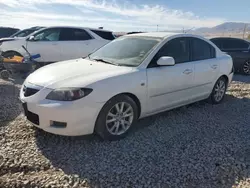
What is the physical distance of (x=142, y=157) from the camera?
11.9 ft

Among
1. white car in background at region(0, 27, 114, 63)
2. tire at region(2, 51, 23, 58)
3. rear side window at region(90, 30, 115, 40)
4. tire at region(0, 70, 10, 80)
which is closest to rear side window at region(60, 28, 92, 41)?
white car in background at region(0, 27, 114, 63)

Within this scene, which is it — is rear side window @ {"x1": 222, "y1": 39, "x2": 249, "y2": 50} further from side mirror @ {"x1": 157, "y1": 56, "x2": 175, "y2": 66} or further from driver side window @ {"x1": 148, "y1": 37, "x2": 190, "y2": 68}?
side mirror @ {"x1": 157, "y1": 56, "x2": 175, "y2": 66}

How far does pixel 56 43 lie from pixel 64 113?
21.4 ft

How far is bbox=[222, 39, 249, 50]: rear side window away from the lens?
11000mm

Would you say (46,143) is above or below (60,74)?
below

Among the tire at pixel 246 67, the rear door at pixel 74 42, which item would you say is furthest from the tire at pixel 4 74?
the tire at pixel 246 67

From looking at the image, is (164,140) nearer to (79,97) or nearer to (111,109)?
(111,109)

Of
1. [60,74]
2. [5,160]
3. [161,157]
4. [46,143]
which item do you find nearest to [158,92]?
[161,157]

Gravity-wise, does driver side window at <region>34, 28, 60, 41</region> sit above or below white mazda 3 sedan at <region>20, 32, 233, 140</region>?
above

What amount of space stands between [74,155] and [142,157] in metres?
0.89

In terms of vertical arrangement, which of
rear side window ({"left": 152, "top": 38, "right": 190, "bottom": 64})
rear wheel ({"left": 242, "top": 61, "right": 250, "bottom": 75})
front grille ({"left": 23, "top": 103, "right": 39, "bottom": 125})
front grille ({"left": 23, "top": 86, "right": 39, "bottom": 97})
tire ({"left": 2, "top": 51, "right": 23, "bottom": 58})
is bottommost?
rear wheel ({"left": 242, "top": 61, "right": 250, "bottom": 75})

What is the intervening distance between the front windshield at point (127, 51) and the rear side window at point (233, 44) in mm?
7019

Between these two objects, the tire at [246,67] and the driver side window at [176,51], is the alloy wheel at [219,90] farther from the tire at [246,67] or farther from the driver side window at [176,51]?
the tire at [246,67]

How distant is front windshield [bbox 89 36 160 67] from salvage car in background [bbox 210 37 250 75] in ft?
22.6
